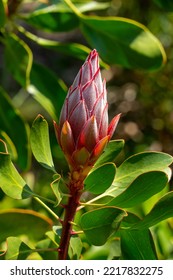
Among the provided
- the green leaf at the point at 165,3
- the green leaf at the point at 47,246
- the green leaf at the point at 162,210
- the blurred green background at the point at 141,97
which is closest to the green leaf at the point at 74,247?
the green leaf at the point at 47,246

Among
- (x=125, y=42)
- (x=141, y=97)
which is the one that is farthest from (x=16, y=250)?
(x=141, y=97)

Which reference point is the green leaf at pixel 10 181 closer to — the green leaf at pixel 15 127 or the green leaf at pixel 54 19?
the green leaf at pixel 15 127

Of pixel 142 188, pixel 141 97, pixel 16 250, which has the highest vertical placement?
pixel 142 188

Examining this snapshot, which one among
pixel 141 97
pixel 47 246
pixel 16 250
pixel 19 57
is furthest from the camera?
pixel 141 97

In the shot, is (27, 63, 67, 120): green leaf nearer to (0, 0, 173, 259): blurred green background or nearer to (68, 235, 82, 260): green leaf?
(68, 235, 82, 260): green leaf

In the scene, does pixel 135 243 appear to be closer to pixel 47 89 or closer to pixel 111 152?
pixel 111 152

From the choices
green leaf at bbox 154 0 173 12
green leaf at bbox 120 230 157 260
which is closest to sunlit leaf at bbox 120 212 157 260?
green leaf at bbox 120 230 157 260
